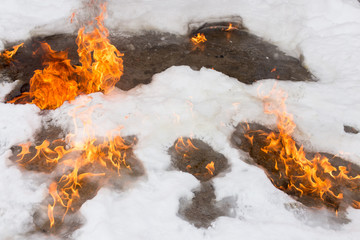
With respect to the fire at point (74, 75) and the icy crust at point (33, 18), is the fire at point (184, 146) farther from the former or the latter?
the icy crust at point (33, 18)

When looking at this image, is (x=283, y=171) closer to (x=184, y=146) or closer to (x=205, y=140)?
(x=205, y=140)

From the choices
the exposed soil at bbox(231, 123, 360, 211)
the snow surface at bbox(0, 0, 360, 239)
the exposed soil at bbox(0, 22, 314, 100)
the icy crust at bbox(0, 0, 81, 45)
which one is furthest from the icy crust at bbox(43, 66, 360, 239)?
the icy crust at bbox(0, 0, 81, 45)

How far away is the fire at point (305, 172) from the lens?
3.79 metres

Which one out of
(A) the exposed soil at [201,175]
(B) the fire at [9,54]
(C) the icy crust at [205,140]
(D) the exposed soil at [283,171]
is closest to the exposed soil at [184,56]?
(B) the fire at [9,54]

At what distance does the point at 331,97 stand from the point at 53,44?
17.4 ft

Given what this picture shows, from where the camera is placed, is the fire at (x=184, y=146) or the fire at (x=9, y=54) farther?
the fire at (x=9, y=54)

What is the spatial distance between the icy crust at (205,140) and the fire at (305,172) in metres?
0.22

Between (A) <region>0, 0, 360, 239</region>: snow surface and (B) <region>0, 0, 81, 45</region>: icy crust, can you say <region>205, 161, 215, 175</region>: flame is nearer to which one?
(A) <region>0, 0, 360, 239</region>: snow surface

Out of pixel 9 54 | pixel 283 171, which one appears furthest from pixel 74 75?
pixel 283 171

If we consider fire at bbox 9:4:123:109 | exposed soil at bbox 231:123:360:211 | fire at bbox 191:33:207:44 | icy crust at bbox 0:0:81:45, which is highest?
icy crust at bbox 0:0:81:45

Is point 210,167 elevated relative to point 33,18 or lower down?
lower down

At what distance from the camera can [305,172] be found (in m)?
3.96

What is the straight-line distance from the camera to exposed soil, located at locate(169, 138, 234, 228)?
3.42 metres

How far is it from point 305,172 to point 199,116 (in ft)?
5.55
